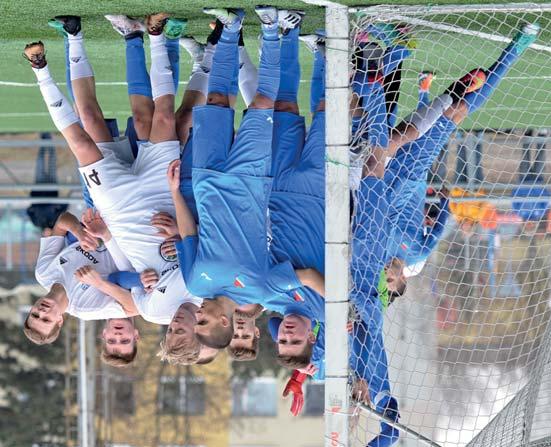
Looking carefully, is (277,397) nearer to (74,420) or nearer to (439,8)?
(74,420)

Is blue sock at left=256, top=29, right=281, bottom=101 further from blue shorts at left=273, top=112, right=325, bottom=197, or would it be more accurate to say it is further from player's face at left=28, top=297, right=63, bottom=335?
player's face at left=28, top=297, right=63, bottom=335

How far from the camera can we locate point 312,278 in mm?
4293

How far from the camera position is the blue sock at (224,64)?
4434 mm

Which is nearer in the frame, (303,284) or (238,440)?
(303,284)

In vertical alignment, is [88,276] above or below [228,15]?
below

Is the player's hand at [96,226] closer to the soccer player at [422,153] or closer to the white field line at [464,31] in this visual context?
the soccer player at [422,153]

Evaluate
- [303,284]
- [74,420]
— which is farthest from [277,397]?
[303,284]

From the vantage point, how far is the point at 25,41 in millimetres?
5953

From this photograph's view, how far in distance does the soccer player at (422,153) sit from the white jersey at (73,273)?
137cm

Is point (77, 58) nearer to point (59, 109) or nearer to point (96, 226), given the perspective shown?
point (59, 109)

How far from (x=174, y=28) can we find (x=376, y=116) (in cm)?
112

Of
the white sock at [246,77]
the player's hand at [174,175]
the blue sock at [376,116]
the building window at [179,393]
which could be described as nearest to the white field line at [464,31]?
the blue sock at [376,116]

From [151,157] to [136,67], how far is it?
462mm

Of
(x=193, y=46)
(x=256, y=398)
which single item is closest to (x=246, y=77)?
(x=193, y=46)
